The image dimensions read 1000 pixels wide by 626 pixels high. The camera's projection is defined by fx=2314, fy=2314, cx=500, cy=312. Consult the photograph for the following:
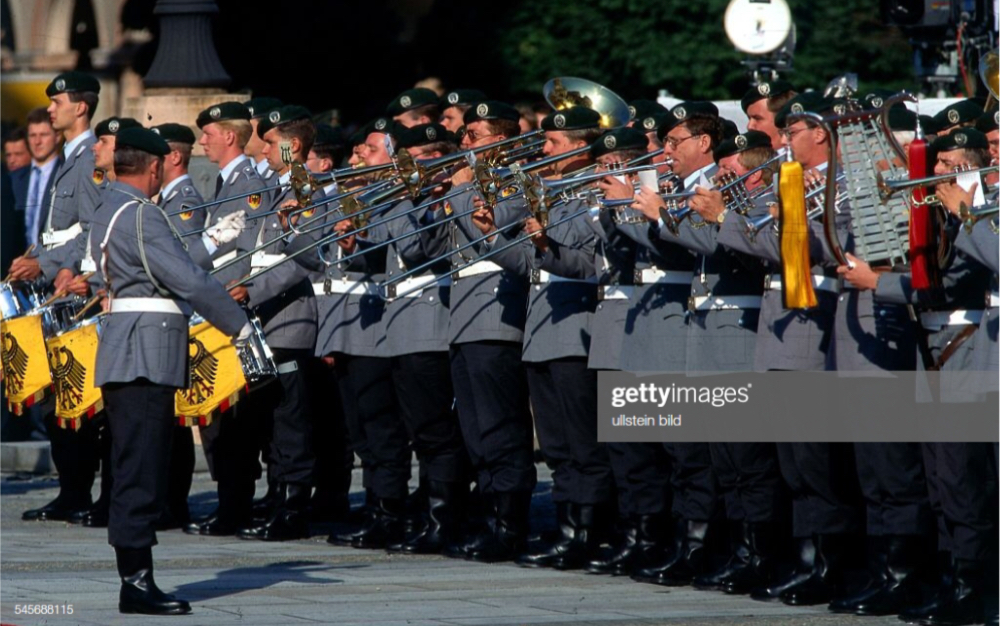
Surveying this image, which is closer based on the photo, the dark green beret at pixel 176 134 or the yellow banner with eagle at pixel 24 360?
the yellow banner with eagle at pixel 24 360

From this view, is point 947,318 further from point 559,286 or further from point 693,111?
point 559,286

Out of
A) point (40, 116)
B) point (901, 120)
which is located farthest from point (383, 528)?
point (40, 116)

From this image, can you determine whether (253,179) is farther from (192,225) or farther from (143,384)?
(143,384)

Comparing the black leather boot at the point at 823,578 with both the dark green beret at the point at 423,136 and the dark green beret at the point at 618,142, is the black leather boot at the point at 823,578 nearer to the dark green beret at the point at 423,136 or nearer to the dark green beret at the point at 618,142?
the dark green beret at the point at 618,142

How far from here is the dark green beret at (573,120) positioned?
34.5 feet

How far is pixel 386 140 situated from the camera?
11.4 m

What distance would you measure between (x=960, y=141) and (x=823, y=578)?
6.23ft

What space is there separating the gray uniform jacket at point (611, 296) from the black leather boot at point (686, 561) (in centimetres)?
79

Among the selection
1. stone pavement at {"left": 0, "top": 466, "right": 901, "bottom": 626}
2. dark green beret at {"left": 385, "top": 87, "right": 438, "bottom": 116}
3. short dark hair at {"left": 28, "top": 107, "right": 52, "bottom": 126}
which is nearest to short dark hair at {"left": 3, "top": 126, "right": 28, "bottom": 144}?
short dark hair at {"left": 28, "top": 107, "right": 52, "bottom": 126}

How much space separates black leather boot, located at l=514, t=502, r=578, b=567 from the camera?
10680mm

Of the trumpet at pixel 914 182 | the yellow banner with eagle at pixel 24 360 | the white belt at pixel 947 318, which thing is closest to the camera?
the trumpet at pixel 914 182

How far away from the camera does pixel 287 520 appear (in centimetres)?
1184

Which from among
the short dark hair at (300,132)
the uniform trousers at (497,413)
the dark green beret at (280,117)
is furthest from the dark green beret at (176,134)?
the uniform trousers at (497,413)

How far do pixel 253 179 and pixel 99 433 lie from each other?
205 cm
